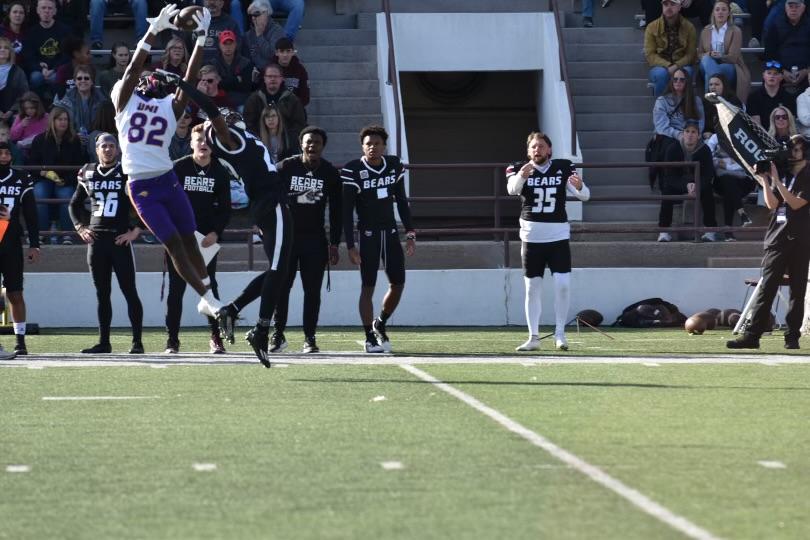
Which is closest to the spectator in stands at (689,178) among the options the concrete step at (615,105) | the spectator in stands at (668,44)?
the spectator in stands at (668,44)

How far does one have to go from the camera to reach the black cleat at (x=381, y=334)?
46.0 ft

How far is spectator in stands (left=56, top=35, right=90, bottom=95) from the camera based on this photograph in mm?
20484

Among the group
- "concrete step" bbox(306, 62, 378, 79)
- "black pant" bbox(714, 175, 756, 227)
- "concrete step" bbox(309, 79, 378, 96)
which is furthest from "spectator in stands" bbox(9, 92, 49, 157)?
"black pant" bbox(714, 175, 756, 227)

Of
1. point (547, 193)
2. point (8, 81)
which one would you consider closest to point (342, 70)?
point (8, 81)

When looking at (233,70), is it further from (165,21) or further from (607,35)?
(165,21)

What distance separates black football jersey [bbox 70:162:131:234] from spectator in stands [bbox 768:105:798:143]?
9.46 m

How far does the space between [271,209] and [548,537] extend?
6522mm

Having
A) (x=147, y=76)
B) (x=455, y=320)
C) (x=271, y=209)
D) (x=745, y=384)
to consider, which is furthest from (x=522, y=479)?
(x=455, y=320)

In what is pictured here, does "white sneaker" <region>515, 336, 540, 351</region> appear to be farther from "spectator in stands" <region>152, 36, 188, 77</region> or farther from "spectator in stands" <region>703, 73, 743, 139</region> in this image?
"spectator in stands" <region>152, 36, 188, 77</region>

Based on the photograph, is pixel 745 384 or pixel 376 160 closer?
pixel 745 384

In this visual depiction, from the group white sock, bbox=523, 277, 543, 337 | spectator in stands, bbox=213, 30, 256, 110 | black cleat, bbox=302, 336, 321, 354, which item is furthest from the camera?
spectator in stands, bbox=213, 30, 256, 110

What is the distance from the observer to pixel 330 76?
74.8ft

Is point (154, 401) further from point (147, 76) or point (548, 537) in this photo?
point (548, 537)

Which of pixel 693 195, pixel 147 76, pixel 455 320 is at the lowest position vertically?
pixel 455 320
